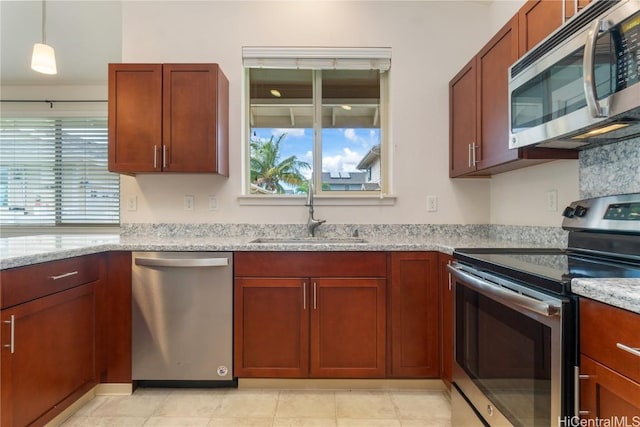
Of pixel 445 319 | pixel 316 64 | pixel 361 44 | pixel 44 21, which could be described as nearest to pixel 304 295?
pixel 445 319

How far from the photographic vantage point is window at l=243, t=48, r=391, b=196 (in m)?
2.73

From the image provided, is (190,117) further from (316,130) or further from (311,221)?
(311,221)

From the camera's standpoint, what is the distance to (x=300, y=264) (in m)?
1.98

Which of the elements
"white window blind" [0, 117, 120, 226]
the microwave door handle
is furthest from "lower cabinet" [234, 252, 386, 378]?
"white window blind" [0, 117, 120, 226]

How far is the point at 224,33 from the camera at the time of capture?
2562 mm

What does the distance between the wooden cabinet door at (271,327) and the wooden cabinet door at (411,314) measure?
1.74ft

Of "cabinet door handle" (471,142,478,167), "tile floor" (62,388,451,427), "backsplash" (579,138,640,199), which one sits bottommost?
"tile floor" (62,388,451,427)

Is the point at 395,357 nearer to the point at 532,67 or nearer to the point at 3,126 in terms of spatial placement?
the point at 532,67

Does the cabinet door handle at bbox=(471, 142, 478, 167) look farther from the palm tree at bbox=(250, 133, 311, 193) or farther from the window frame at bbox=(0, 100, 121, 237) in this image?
the window frame at bbox=(0, 100, 121, 237)

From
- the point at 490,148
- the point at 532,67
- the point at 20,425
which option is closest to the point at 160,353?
the point at 20,425

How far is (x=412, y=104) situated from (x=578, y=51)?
1.45 metres

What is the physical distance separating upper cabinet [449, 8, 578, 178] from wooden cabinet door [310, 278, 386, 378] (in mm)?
969

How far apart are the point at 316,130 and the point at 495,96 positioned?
134 centimetres

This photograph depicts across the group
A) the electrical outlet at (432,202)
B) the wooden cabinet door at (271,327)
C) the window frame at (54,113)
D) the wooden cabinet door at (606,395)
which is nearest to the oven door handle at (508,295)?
the wooden cabinet door at (606,395)
